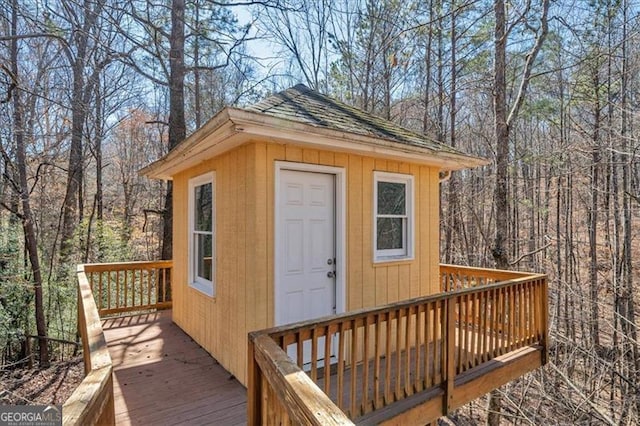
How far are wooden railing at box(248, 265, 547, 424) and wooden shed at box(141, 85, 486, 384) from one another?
65cm

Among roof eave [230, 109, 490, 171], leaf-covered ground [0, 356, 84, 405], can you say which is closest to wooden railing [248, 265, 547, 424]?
roof eave [230, 109, 490, 171]

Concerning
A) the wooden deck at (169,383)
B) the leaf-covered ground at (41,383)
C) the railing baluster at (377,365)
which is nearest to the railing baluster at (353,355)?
the railing baluster at (377,365)

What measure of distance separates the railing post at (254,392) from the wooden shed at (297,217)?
1289 millimetres

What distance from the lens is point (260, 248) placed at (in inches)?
135

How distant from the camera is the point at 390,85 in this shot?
11031 mm

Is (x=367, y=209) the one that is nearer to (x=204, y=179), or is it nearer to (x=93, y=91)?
(x=204, y=179)

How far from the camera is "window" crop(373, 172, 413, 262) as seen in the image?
438cm

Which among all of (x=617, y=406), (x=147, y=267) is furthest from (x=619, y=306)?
(x=147, y=267)

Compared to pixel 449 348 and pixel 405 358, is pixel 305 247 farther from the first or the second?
pixel 449 348

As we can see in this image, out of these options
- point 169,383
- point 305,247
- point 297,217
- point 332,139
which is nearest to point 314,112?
point 332,139

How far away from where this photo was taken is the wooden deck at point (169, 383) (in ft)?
10.1

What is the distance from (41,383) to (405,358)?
7.19 meters

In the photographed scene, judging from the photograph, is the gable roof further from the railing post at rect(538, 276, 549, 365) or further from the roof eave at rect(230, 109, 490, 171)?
the railing post at rect(538, 276, 549, 365)

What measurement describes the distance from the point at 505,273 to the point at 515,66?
711cm
